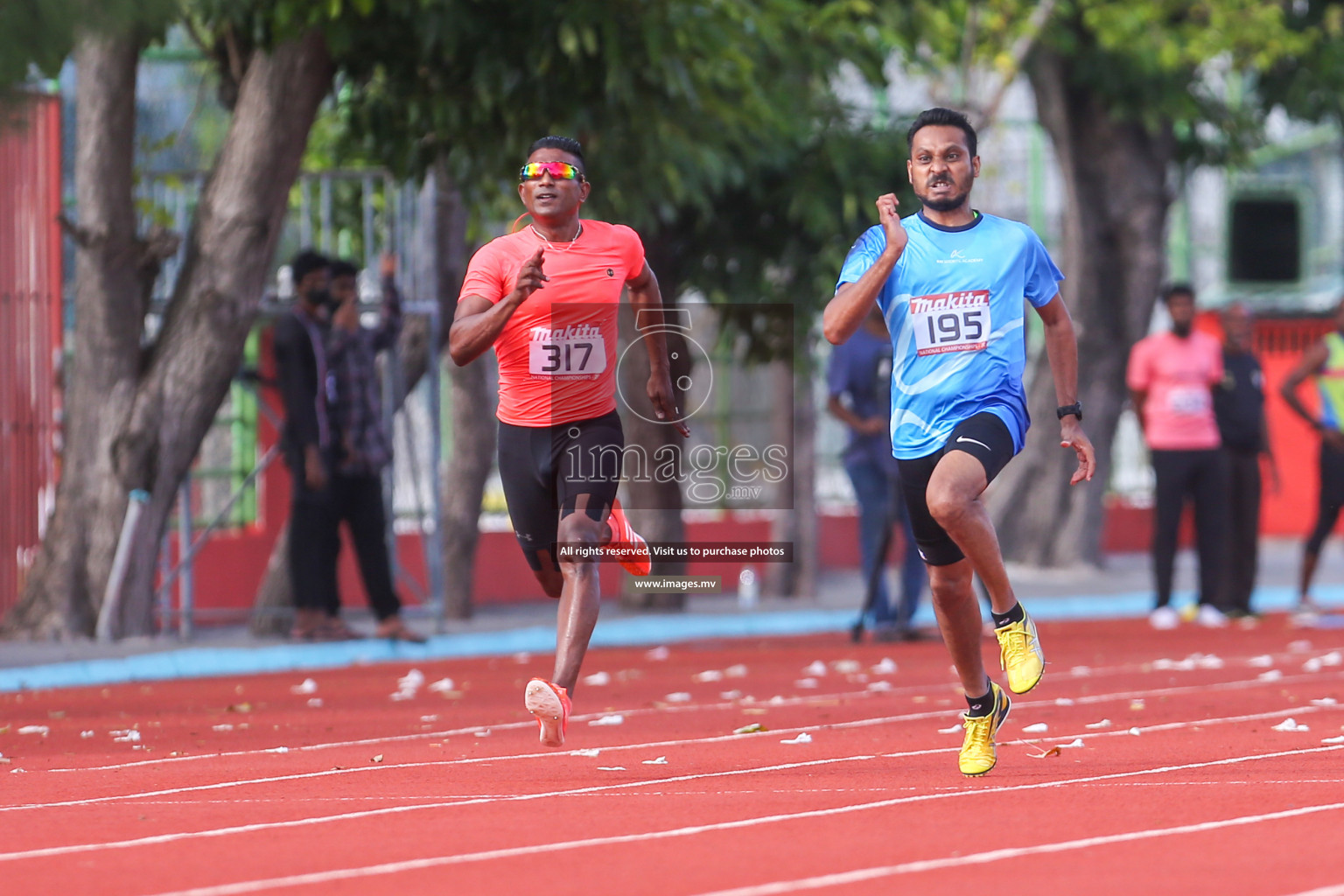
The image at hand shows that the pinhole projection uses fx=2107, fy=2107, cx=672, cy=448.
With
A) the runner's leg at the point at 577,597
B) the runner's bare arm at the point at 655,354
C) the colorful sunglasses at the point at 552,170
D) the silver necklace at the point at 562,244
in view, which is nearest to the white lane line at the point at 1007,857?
the runner's leg at the point at 577,597

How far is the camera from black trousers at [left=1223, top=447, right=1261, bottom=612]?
14.1 m

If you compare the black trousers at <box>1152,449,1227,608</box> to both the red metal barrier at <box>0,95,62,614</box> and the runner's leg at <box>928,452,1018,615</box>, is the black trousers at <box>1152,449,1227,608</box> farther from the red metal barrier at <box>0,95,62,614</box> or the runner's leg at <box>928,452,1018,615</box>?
the runner's leg at <box>928,452,1018,615</box>

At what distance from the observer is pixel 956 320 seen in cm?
653

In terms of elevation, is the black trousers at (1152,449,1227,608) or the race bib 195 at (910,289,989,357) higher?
the race bib 195 at (910,289,989,357)

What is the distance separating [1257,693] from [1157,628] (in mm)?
4324

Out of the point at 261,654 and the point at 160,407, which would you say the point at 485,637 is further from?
the point at 160,407

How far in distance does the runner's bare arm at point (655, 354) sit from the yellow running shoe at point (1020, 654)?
1.32 metres

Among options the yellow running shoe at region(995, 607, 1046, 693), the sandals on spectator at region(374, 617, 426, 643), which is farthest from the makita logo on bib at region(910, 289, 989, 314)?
the sandals on spectator at region(374, 617, 426, 643)

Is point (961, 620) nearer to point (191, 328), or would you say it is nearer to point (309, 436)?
point (309, 436)

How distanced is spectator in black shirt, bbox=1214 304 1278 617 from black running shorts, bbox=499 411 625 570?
313 inches

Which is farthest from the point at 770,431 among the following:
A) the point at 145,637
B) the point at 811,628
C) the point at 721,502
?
the point at 145,637

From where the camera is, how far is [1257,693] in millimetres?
9438

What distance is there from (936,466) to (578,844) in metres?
1.86

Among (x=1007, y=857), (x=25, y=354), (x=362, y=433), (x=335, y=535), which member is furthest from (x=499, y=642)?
(x=1007, y=857)
